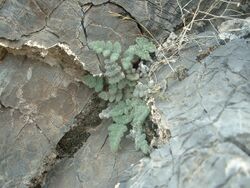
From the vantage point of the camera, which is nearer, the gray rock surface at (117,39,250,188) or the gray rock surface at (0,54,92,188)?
the gray rock surface at (117,39,250,188)

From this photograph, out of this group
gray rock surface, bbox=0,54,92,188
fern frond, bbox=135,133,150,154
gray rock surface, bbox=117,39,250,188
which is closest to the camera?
gray rock surface, bbox=117,39,250,188

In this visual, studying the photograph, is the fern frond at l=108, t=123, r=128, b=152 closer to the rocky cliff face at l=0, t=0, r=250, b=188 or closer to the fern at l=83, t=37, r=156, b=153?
the fern at l=83, t=37, r=156, b=153

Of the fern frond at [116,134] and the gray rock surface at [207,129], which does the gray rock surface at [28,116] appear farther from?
the gray rock surface at [207,129]

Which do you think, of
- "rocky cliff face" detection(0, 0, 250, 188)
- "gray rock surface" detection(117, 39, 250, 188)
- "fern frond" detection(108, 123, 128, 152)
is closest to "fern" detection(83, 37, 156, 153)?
"fern frond" detection(108, 123, 128, 152)

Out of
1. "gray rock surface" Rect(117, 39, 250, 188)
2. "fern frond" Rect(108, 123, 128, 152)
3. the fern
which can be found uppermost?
the fern

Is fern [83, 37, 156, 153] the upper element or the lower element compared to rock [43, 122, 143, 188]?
upper

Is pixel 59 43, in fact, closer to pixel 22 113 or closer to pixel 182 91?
pixel 22 113

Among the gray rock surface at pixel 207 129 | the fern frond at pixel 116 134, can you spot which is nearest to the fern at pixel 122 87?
the fern frond at pixel 116 134

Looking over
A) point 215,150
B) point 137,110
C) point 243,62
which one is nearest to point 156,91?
point 137,110
